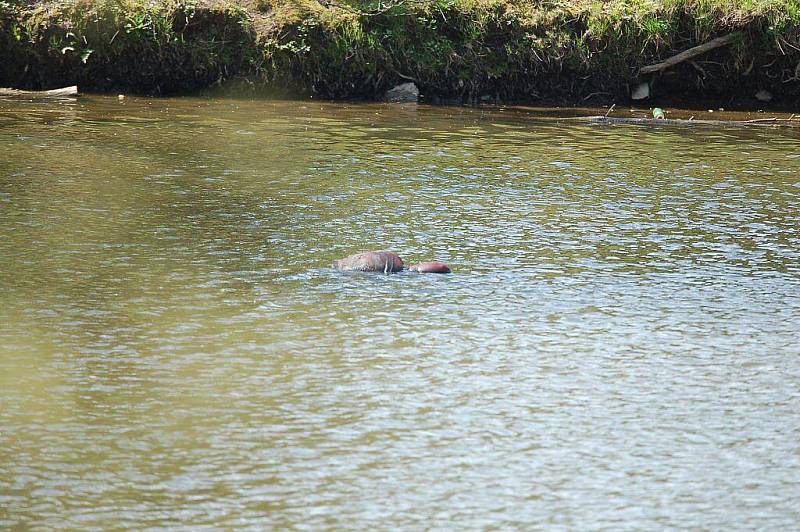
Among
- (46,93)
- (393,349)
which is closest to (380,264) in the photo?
(393,349)

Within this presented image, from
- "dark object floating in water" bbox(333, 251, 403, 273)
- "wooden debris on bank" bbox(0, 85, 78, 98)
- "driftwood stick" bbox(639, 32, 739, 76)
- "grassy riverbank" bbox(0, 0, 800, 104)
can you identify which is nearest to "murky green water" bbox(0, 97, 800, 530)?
"dark object floating in water" bbox(333, 251, 403, 273)

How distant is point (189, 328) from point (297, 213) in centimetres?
288

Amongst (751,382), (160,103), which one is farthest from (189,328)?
(160,103)

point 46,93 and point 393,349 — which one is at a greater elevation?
point 46,93

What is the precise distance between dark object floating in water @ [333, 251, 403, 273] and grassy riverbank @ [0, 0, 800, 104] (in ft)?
31.6

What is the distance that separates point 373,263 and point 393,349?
136 centimetres

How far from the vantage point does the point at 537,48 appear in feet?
53.4

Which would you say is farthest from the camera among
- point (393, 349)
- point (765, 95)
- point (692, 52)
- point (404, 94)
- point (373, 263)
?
point (765, 95)

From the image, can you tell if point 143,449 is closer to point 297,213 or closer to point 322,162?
point 297,213

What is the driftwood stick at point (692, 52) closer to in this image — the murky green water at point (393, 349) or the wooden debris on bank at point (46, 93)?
the murky green water at point (393, 349)

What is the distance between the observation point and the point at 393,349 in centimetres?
542

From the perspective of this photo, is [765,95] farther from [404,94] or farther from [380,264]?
[380,264]

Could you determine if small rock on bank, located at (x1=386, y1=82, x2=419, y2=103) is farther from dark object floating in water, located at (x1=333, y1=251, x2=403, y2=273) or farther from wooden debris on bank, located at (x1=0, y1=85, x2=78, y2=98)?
dark object floating in water, located at (x1=333, y1=251, x2=403, y2=273)

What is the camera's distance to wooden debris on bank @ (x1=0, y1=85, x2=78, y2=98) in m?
15.1
